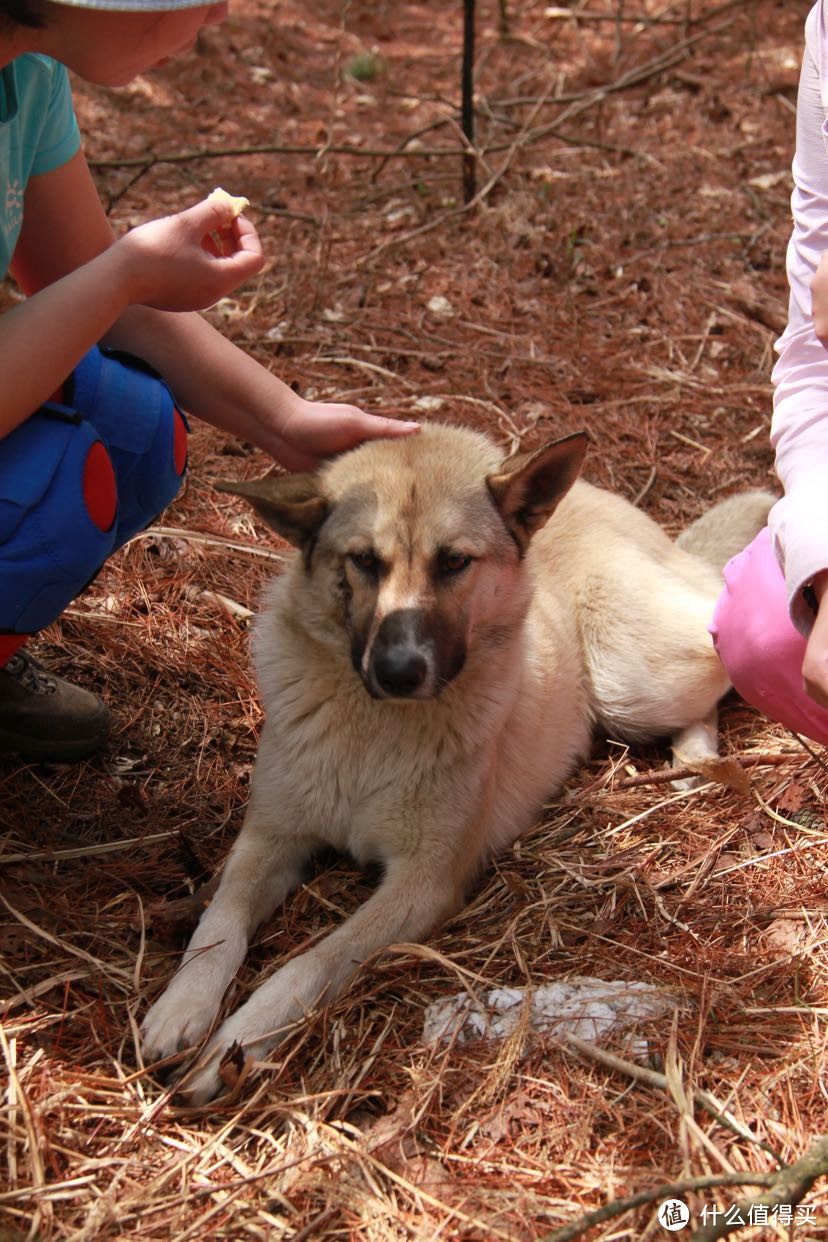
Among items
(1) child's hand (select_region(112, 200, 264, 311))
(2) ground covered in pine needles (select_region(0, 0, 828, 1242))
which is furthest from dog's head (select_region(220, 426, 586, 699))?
(2) ground covered in pine needles (select_region(0, 0, 828, 1242))

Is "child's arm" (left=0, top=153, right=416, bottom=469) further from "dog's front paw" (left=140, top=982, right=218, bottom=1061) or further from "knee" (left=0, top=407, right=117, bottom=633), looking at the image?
"dog's front paw" (left=140, top=982, right=218, bottom=1061)

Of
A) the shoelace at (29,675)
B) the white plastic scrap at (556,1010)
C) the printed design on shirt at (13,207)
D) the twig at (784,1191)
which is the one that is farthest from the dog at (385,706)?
the twig at (784,1191)

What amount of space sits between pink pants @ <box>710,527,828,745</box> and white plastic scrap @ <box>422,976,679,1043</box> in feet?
2.62

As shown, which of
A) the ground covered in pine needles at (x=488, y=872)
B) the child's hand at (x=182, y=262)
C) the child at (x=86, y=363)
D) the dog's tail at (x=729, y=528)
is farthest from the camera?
the dog's tail at (x=729, y=528)

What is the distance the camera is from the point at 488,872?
9.87 ft

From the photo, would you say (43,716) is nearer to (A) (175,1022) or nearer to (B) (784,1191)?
(A) (175,1022)

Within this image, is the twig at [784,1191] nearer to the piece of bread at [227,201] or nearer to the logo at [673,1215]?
the logo at [673,1215]

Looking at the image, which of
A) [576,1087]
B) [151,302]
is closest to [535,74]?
[151,302]

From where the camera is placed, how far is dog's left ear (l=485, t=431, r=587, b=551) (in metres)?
2.71

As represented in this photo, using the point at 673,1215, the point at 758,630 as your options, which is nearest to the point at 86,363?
the point at 758,630

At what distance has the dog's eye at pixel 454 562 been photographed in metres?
2.67

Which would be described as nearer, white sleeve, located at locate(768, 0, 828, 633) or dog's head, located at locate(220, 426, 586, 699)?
white sleeve, located at locate(768, 0, 828, 633)

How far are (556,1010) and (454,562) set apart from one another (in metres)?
1.07

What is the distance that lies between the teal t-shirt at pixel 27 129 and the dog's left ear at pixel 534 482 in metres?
1.33
